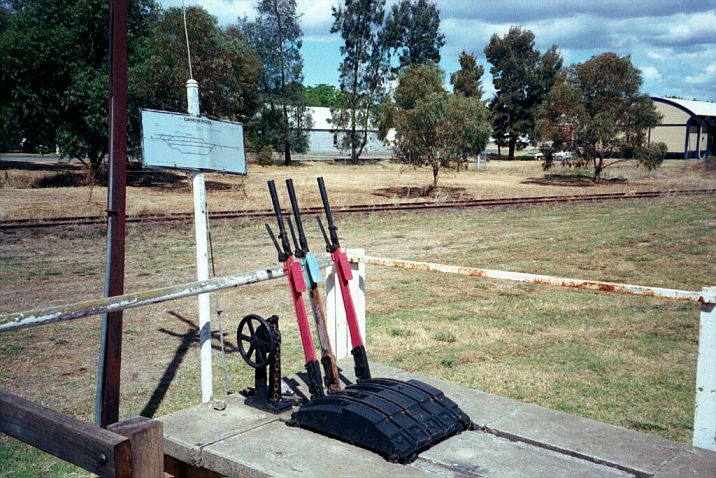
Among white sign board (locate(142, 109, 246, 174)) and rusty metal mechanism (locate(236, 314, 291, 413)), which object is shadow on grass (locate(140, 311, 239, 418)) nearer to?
rusty metal mechanism (locate(236, 314, 291, 413))

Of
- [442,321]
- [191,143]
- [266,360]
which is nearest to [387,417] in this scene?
[266,360]

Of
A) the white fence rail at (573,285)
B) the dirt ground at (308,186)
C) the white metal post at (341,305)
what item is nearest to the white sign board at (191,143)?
the white fence rail at (573,285)

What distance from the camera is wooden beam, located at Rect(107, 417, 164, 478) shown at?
171 centimetres

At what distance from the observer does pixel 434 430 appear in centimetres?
364

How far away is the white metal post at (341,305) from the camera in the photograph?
17.0 feet

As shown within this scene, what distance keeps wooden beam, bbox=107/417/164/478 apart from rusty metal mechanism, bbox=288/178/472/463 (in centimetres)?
181

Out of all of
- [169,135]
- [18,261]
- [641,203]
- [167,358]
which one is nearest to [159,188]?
[18,261]

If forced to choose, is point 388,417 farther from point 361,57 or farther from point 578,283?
point 361,57

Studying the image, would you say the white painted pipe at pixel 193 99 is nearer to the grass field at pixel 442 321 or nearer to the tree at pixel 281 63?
the grass field at pixel 442 321

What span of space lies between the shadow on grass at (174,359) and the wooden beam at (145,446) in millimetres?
3918

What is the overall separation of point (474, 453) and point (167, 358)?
4.39 metres

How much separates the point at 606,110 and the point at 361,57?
93.1ft

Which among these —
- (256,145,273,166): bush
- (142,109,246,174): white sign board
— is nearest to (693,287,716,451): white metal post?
(142,109,246,174): white sign board

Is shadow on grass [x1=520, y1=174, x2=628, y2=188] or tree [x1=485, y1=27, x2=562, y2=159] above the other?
tree [x1=485, y1=27, x2=562, y2=159]
